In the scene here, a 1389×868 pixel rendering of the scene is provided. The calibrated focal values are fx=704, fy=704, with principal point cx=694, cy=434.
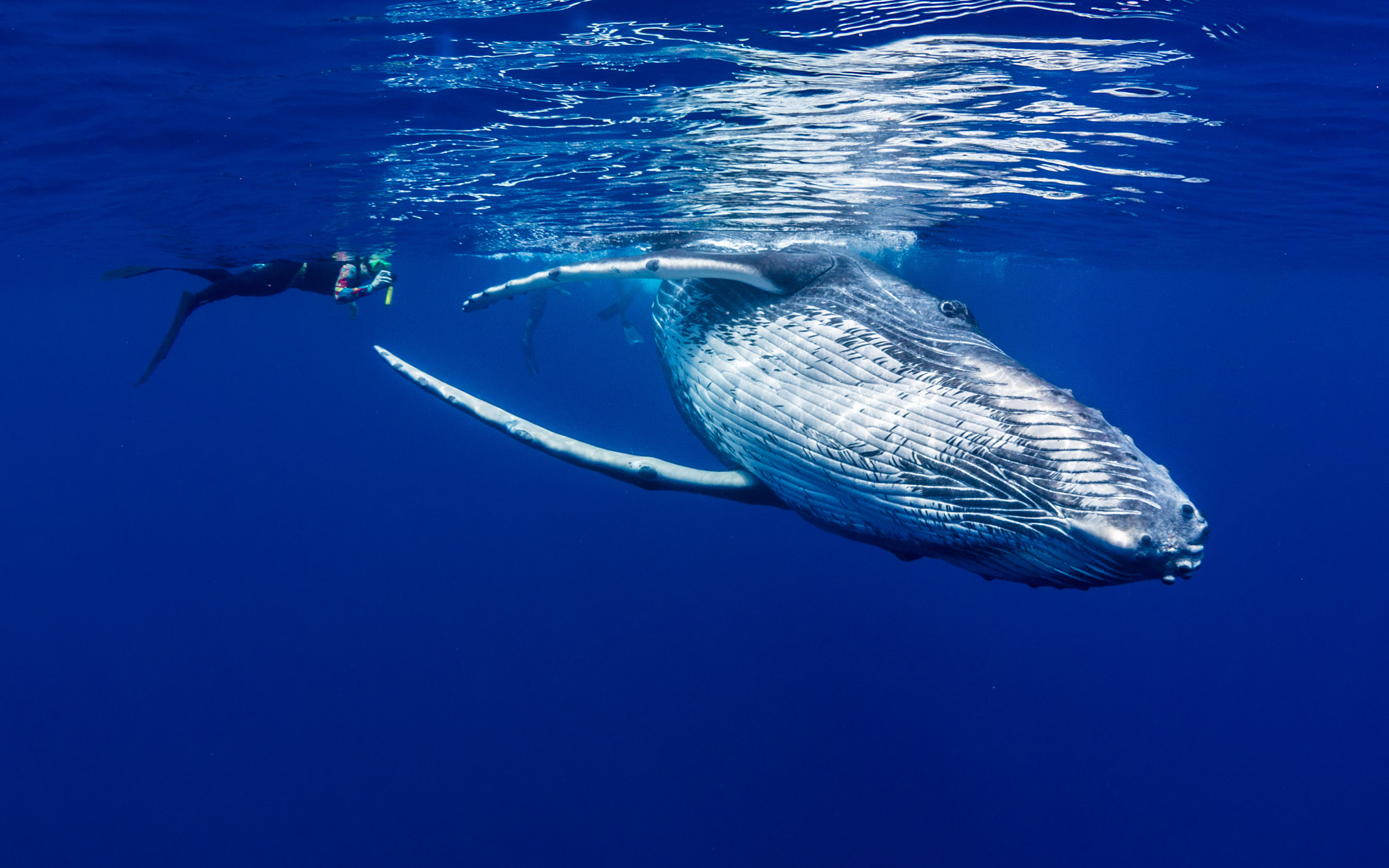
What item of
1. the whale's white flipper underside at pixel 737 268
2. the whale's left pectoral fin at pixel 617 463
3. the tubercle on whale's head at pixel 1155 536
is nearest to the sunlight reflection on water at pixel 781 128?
the whale's white flipper underside at pixel 737 268

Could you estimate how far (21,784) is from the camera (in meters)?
28.7

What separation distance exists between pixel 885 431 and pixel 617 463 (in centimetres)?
189

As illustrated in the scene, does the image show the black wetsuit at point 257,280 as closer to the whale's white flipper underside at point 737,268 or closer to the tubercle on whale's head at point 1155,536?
the whale's white flipper underside at point 737,268

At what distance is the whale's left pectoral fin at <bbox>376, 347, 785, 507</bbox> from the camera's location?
423 centimetres

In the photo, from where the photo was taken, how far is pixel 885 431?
3.12 m

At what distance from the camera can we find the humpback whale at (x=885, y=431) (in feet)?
7.75

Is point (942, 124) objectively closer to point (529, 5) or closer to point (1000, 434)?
point (529, 5)

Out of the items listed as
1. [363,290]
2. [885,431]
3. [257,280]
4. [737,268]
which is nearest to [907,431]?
[885,431]

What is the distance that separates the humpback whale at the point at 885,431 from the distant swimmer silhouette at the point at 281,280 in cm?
652

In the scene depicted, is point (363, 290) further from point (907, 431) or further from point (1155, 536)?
point (1155, 536)

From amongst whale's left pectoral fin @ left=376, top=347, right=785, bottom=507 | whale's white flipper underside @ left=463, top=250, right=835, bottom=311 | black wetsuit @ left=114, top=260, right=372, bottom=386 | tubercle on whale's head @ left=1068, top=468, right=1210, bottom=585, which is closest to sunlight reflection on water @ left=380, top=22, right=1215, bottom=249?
black wetsuit @ left=114, top=260, right=372, bottom=386

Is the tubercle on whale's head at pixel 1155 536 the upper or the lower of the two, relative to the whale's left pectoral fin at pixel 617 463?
upper

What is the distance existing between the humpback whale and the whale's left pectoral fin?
1cm

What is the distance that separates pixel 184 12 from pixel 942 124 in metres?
8.34
